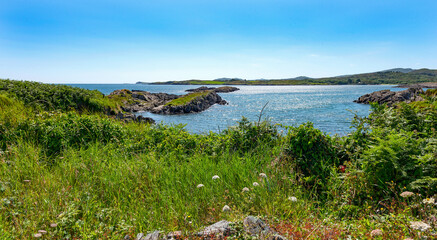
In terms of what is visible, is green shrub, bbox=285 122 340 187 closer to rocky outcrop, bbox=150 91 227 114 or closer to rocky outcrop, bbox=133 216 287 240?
rocky outcrop, bbox=133 216 287 240

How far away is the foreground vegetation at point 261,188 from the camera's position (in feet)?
10.1

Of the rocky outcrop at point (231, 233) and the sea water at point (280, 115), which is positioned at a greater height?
the rocky outcrop at point (231, 233)

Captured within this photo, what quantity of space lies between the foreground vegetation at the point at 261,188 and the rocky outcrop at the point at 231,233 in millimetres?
195

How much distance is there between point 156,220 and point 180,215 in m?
0.36

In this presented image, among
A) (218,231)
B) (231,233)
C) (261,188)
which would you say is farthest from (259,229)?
(261,188)

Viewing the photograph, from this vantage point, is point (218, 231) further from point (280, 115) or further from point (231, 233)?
point (280, 115)

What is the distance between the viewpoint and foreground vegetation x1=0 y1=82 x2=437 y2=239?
309 centimetres

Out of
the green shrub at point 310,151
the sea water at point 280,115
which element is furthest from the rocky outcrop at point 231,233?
the sea water at point 280,115

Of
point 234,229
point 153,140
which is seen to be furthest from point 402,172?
point 153,140

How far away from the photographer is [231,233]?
2789 millimetres

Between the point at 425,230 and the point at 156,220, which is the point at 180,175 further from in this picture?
the point at 425,230

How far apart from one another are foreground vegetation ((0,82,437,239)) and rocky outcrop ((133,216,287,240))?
0.64 feet

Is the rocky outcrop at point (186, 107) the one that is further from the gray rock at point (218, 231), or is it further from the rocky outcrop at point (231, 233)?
the gray rock at point (218, 231)

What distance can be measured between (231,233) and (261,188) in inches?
44.2
